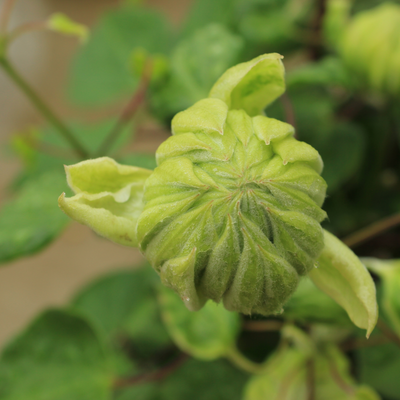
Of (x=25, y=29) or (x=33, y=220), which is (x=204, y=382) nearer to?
(x=33, y=220)

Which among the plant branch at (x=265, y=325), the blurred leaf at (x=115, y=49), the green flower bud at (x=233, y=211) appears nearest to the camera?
the green flower bud at (x=233, y=211)

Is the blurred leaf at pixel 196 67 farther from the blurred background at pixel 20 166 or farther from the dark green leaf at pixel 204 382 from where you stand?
the blurred background at pixel 20 166

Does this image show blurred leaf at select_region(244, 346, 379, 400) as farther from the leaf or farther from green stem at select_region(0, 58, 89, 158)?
green stem at select_region(0, 58, 89, 158)

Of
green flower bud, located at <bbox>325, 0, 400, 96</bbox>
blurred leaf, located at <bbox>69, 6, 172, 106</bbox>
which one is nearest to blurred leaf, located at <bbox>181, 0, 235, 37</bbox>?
blurred leaf, located at <bbox>69, 6, 172, 106</bbox>

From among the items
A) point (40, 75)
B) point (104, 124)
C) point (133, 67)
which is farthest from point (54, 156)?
point (40, 75)

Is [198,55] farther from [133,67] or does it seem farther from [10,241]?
[10,241]

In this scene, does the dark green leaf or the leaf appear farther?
the dark green leaf

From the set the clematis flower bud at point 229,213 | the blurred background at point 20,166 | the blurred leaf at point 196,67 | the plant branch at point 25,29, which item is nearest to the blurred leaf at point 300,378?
the clematis flower bud at point 229,213
